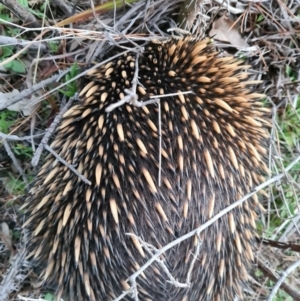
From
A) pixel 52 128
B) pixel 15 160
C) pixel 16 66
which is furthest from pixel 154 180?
pixel 16 66

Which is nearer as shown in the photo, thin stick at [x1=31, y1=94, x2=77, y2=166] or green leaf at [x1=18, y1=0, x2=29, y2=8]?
thin stick at [x1=31, y1=94, x2=77, y2=166]

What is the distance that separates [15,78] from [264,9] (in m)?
1.07

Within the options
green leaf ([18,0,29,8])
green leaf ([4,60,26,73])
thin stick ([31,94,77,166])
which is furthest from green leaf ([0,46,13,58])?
thin stick ([31,94,77,166])

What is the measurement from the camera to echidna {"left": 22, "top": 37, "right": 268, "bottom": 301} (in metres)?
1.53

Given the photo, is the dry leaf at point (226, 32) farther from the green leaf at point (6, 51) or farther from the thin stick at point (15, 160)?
the thin stick at point (15, 160)

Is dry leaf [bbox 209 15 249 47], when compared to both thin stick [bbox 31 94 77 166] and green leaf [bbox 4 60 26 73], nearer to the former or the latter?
thin stick [bbox 31 94 77 166]

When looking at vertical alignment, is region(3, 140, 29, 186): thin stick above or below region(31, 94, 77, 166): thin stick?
below

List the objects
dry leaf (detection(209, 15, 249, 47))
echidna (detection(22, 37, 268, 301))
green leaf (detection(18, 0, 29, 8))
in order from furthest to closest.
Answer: dry leaf (detection(209, 15, 249, 47)) → green leaf (detection(18, 0, 29, 8)) → echidna (detection(22, 37, 268, 301))

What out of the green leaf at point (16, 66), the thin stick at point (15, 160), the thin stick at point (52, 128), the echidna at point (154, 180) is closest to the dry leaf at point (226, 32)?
the echidna at point (154, 180)

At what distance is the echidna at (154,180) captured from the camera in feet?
5.01

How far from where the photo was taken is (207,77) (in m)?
1.73

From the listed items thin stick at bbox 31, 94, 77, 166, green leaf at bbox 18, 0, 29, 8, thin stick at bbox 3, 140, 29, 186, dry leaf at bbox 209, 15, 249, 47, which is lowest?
thin stick at bbox 3, 140, 29, 186

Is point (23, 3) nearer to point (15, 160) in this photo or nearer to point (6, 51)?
point (6, 51)

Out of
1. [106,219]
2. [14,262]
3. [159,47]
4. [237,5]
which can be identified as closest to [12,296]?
[14,262]
